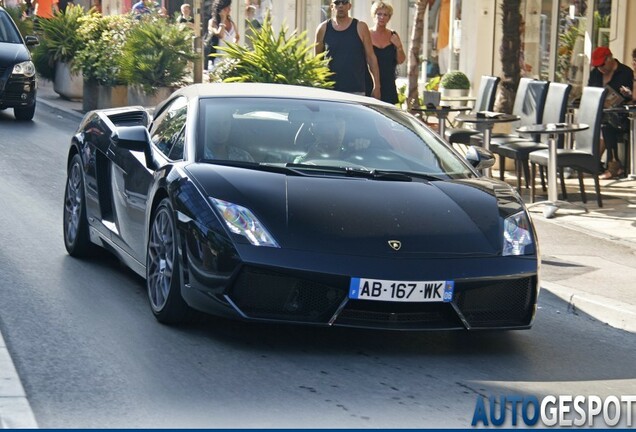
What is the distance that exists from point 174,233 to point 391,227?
45.6 inches

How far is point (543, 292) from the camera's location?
9.72 meters

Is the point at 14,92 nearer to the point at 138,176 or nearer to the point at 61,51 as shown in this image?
the point at 61,51

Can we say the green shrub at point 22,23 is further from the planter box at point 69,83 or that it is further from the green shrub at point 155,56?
the green shrub at point 155,56

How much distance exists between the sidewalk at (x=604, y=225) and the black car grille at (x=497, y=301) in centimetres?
138

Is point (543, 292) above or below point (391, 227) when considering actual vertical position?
below

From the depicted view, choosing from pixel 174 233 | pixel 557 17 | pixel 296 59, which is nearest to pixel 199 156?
pixel 174 233

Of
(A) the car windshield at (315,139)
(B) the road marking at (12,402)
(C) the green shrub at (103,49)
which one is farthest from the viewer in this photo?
(C) the green shrub at (103,49)

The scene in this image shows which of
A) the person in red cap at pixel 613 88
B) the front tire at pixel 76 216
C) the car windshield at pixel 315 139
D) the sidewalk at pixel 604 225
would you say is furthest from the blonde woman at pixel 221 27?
the car windshield at pixel 315 139

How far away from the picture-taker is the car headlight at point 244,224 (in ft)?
23.9

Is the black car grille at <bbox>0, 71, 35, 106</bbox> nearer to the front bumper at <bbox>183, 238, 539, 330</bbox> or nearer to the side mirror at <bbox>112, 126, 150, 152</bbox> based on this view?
the side mirror at <bbox>112, 126, 150, 152</bbox>

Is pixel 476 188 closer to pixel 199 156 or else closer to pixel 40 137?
pixel 199 156

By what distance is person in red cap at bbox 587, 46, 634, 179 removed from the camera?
1727cm

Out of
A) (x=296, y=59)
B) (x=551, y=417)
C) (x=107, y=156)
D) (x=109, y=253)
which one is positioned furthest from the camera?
(x=296, y=59)

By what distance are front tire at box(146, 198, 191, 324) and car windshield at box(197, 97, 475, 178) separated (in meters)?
0.43
